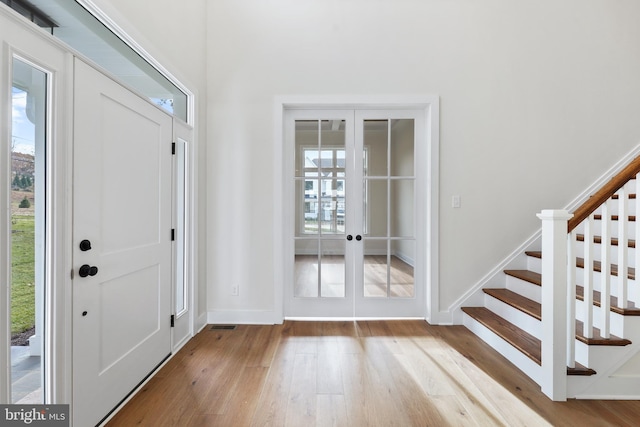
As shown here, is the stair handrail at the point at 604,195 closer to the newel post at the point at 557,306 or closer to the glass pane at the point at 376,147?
the newel post at the point at 557,306

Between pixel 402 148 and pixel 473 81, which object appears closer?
pixel 473 81

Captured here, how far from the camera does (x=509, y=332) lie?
240 centimetres

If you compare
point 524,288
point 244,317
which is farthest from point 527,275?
point 244,317

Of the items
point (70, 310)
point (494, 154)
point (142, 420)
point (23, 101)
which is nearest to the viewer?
point (23, 101)

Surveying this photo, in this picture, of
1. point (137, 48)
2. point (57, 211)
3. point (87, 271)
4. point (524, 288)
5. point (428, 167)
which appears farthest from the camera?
point (428, 167)

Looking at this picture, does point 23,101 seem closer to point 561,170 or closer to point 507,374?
point 507,374

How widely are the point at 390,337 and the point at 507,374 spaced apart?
91cm

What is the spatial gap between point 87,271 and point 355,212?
2268mm

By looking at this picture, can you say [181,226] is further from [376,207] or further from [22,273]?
[376,207]

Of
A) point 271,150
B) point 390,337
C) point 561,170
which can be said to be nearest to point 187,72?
point 271,150

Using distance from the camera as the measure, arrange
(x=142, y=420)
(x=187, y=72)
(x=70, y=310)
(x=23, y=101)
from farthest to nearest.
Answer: (x=187, y=72), (x=142, y=420), (x=70, y=310), (x=23, y=101)

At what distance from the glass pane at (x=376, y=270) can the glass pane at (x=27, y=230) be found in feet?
8.27

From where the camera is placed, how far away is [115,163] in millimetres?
1765

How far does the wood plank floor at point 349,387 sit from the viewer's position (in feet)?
5.56
